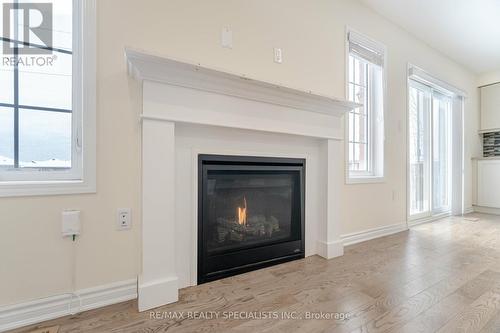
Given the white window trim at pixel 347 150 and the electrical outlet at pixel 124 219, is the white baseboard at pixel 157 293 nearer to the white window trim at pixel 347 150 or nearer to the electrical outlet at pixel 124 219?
the electrical outlet at pixel 124 219

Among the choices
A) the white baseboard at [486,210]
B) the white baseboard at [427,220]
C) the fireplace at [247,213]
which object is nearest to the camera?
the fireplace at [247,213]

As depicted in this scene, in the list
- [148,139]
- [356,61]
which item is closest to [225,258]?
[148,139]

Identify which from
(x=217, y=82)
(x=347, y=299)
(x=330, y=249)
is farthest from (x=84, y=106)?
(x=330, y=249)

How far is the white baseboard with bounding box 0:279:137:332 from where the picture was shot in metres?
1.22

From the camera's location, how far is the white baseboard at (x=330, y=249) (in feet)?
7.20

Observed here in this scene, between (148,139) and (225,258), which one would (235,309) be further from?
(148,139)

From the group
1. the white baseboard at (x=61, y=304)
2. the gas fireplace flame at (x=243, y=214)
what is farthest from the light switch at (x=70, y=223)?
the gas fireplace flame at (x=243, y=214)

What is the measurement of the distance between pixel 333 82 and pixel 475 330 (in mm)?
2118

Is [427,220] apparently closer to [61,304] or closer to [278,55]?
[278,55]

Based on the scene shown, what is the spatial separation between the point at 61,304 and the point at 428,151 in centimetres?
484

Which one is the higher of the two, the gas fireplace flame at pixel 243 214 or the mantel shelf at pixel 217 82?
the mantel shelf at pixel 217 82

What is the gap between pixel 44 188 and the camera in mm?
1280

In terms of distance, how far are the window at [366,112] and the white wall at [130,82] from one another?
0.99 ft

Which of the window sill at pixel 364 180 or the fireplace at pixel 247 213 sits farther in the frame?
the window sill at pixel 364 180
